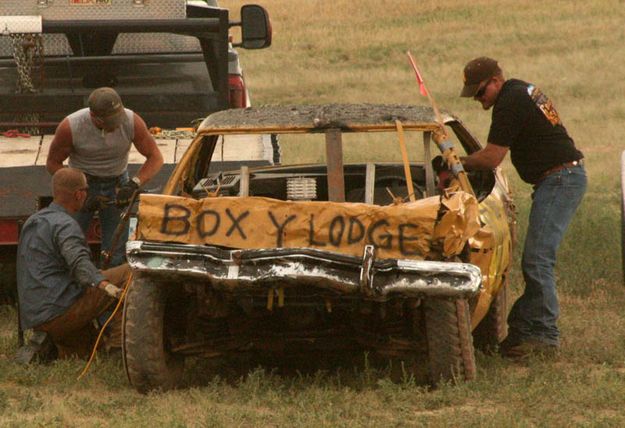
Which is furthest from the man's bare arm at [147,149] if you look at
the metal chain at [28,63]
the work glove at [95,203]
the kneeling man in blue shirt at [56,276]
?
the metal chain at [28,63]

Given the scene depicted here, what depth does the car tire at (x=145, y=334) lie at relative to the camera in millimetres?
7188

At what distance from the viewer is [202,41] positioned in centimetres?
1117

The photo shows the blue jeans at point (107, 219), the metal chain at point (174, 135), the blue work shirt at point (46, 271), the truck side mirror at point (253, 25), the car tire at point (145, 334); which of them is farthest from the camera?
the truck side mirror at point (253, 25)

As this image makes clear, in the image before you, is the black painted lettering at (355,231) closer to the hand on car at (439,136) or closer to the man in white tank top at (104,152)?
the hand on car at (439,136)

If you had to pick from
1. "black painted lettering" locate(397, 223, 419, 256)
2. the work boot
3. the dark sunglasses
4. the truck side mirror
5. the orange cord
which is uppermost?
the truck side mirror

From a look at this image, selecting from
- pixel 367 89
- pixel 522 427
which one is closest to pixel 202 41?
pixel 522 427

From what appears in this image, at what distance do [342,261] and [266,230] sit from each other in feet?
1.51

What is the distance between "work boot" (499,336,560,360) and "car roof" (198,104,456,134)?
1423mm

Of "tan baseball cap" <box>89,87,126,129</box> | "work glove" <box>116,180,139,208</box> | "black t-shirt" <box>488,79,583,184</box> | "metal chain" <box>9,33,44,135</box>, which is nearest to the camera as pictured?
"black t-shirt" <box>488,79,583,184</box>

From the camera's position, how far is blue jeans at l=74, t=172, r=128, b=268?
29.5ft

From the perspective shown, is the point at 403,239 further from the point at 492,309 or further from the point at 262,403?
the point at 492,309

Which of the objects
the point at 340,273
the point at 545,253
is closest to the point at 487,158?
the point at 545,253

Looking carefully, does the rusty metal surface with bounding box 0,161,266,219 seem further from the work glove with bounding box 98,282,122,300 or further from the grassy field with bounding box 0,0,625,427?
the work glove with bounding box 98,282,122,300

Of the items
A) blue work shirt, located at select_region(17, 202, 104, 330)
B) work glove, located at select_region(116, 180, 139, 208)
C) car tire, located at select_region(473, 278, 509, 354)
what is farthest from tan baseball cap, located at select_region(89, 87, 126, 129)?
car tire, located at select_region(473, 278, 509, 354)
